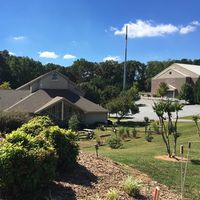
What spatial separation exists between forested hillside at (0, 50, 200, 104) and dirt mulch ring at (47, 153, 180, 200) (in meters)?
73.4

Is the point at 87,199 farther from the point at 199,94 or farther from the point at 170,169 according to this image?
the point at 199,94

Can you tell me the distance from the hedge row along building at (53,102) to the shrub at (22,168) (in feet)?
132

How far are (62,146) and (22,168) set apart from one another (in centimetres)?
204

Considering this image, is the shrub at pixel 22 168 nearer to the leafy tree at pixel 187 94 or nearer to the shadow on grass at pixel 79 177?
the shadow on grass at pixel 79 177

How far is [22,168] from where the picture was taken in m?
7.09

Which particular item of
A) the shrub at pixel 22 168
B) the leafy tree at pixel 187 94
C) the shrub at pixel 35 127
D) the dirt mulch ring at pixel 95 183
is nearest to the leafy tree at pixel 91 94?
the leafy tree at pixel 187 94

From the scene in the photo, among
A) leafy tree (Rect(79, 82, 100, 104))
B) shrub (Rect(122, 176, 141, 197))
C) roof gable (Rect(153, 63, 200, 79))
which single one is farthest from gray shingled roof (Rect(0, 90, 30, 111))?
roof gable (Rect(153, 63, 200, 79))

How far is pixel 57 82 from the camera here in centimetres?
5647

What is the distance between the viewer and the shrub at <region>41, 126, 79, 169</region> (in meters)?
9.01

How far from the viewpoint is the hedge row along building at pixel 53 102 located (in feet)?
162

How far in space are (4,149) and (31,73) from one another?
10306 centimetres

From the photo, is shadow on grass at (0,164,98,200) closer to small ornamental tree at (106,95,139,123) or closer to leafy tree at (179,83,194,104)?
small ornamental tree at (106,95,139,123)

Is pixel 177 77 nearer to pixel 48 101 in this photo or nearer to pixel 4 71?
pixel 4 71

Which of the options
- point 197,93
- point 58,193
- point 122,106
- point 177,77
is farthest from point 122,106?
point 58,193
